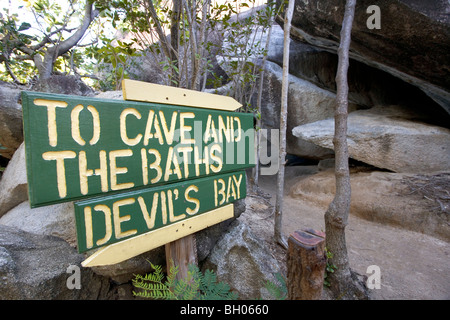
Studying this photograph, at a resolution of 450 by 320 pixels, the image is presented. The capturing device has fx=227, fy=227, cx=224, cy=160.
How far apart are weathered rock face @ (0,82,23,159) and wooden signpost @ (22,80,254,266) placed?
330cm

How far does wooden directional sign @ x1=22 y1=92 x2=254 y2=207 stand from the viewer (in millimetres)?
960

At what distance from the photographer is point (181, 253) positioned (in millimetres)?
1586

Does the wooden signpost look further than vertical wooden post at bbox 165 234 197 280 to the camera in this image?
No

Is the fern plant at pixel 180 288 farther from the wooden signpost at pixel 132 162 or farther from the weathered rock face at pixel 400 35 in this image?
the weathered rock face at pixel 400 35

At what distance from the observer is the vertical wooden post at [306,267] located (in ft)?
3.75

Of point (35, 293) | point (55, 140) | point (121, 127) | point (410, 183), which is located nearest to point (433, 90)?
point (410, 183)

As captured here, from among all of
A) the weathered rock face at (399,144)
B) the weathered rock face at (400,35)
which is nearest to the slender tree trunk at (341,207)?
the weathered rock face at (400,35)

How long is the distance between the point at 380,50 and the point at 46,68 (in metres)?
6.42

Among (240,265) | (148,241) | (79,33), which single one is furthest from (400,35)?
(79,33)

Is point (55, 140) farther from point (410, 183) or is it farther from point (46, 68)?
point (410, 183)

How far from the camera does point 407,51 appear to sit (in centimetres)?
407

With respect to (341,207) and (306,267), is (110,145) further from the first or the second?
(341,207)

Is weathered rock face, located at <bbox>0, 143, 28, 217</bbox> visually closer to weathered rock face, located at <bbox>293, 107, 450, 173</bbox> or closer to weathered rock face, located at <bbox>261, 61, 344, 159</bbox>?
weathered rock face, located at <bbox>293, 107, 450, 173</bbox>

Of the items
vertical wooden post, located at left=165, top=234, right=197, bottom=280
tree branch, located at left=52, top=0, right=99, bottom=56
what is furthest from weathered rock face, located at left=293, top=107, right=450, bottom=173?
tree branch, located at left=52, top=0, right=99, bottom=56
